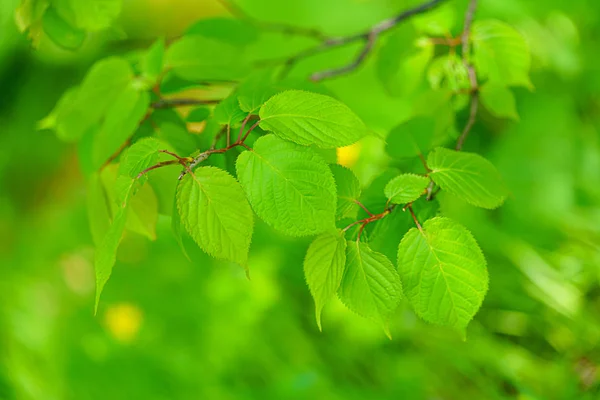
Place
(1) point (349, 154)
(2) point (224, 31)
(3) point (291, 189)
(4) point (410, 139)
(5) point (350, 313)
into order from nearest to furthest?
(3) point (291, 189) → (4) point (410, 139) → (2) point (224, 31) → (5) point (350, 313) → (1) point (349, 154)

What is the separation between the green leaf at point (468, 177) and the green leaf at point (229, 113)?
0.43 ft

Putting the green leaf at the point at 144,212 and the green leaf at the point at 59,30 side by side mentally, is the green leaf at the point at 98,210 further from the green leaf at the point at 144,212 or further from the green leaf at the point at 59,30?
the green leaf at the point at 59,30

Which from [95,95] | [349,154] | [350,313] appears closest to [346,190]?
[95,95]

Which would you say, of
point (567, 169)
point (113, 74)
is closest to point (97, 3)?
point (113, 74)

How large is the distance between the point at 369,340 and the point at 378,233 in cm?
81

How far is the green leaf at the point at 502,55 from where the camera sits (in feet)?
1.68

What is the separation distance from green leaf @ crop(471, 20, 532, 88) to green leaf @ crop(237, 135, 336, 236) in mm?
265

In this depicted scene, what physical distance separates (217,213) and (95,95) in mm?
237

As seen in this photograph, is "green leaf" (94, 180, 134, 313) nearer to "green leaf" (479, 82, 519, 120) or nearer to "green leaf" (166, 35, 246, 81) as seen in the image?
"green leaf" (166, 35, 246, 81)

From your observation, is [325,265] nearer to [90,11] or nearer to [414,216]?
[414,216]

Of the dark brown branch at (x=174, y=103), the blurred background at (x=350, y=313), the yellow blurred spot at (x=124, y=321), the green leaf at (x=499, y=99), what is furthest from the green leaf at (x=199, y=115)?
the yellow blurred spot at (x=124, y=321)

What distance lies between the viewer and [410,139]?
45 cm

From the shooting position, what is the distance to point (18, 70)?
196 centimetres

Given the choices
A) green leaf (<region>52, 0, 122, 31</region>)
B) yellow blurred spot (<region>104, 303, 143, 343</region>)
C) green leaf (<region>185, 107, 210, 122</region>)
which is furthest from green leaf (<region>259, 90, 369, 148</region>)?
yellow blurred spot (<region>104, 303, 143, 343</region>)
